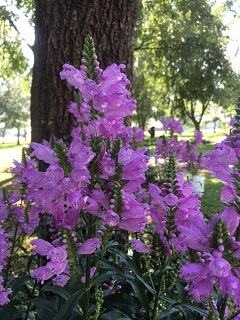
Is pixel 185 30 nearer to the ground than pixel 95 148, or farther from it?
farther from it

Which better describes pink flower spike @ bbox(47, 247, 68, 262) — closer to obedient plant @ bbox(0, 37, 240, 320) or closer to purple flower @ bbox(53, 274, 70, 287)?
obedient plant @ bbox(0, 37, 240, 320)

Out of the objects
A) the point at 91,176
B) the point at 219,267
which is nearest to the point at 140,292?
the point at 91,176

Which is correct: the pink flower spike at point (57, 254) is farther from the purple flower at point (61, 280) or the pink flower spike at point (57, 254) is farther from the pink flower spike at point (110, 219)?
the purple flower at point (61, 280)

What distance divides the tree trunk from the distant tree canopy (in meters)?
9.76

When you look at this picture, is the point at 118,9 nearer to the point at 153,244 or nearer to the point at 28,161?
the point at 28,161

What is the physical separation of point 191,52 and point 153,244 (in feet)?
40.5

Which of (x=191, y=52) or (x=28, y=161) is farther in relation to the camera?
(x=191, y=52)

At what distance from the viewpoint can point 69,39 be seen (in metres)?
3.41

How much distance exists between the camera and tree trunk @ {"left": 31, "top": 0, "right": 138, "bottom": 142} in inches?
134

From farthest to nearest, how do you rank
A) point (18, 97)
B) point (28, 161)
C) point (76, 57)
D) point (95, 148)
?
1. point (18, 97)
2. point (76, 57)
3. point (28, 161)
4. point (95, 148)

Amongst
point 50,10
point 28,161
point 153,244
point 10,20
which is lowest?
point 153,244

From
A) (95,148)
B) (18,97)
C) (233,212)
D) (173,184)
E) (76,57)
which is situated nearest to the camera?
(233,212)

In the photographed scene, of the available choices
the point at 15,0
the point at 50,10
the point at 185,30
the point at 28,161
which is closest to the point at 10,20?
the point at 15,0

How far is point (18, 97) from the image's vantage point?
146 ft
